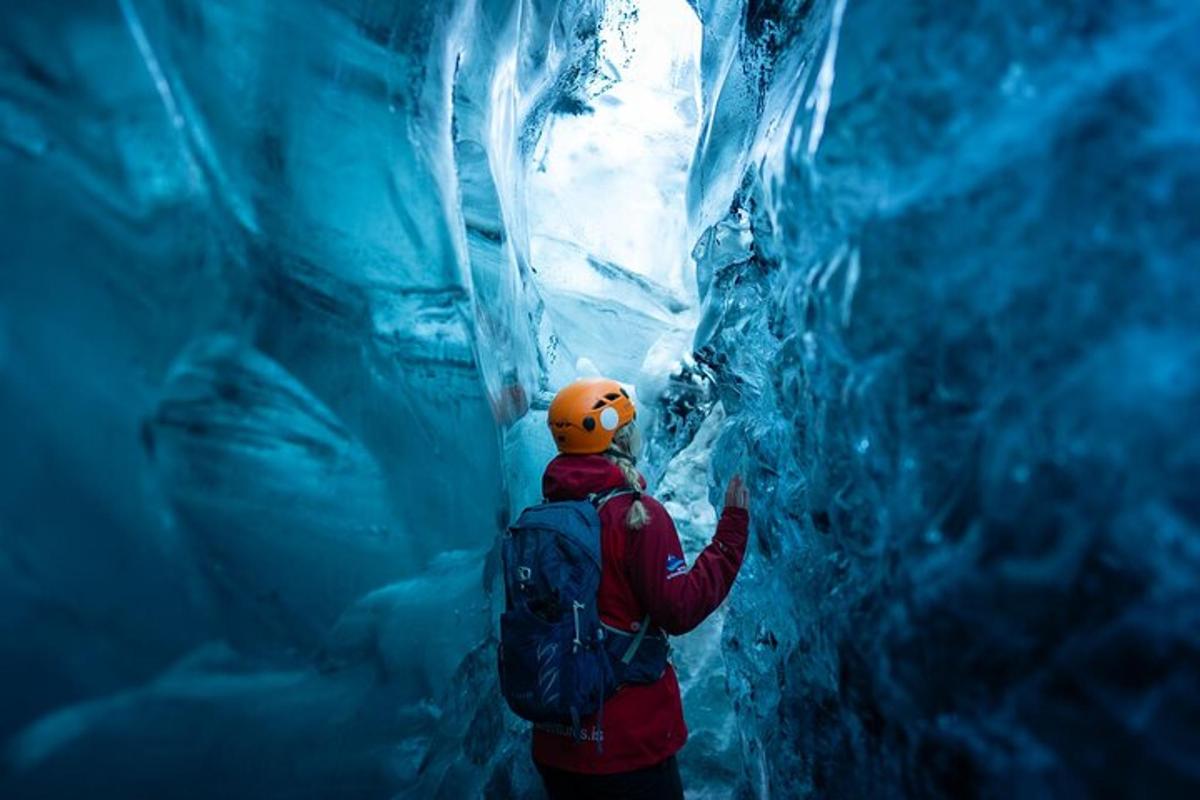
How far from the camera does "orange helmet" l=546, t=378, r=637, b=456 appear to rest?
95.9 inches

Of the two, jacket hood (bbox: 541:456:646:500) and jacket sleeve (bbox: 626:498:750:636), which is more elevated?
jacket hood (bbox: 541:456:646:500)

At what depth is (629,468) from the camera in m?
2.41

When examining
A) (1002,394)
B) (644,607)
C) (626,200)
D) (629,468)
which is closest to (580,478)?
(629,468)

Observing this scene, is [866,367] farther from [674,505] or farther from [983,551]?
A: [674,505]

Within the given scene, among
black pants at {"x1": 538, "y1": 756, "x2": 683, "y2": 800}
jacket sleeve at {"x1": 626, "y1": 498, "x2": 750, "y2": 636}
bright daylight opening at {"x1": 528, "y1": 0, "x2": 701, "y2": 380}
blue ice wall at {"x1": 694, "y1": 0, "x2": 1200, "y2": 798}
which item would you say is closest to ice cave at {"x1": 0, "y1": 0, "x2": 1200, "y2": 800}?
blue ice wall at {"x1": 694, "y1": 0, "x2": 1200, "y2": 798}

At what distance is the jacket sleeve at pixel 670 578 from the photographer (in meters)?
2.04

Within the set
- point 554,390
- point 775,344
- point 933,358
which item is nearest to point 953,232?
point 933,358

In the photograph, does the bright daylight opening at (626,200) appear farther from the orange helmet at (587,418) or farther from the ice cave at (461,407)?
the orange helmet at (587,418)

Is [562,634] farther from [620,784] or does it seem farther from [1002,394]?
[1002,394]

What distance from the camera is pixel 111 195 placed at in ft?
5.67

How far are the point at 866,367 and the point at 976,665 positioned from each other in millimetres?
761

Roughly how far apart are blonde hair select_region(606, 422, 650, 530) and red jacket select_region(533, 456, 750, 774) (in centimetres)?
2

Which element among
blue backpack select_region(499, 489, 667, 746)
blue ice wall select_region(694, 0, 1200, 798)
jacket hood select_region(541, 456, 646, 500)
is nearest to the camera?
blue ice wall select_region(694, 0, 1200, 798)

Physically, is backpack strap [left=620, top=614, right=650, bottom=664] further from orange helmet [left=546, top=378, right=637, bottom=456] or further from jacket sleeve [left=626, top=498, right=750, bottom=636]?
orange helmet [left=546, top=378, right=637, bottom=456]
